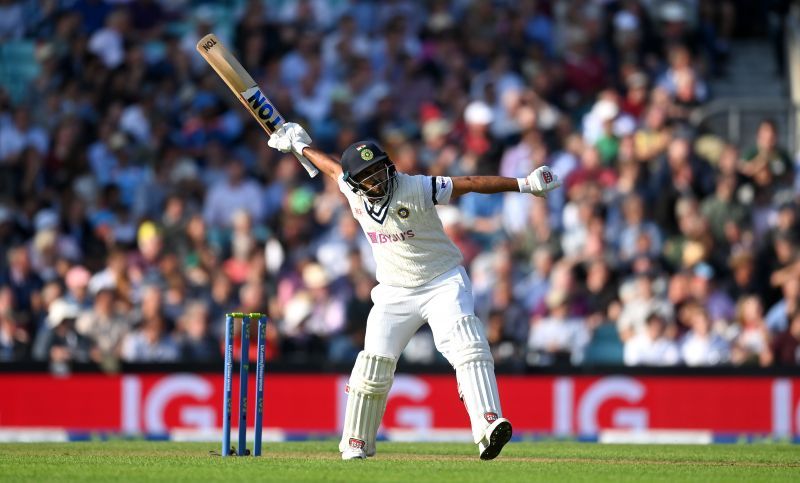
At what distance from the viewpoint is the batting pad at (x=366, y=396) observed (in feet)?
30.1

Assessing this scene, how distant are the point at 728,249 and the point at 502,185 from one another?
6.97 metres

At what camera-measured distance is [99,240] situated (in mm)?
15836

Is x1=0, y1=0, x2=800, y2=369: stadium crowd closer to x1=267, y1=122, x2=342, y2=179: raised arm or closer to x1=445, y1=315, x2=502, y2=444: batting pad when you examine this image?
x1=267, y1=122, x2=342, y2=179: raised arm

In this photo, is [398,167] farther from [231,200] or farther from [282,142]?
[282,142]

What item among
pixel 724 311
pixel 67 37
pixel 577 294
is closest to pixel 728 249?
pixel 724 311

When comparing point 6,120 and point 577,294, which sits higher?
point 6,120

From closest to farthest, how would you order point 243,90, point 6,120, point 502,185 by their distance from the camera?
point 502,185, point 243,90, point 6,120

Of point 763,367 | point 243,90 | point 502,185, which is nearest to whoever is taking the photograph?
point 502,185

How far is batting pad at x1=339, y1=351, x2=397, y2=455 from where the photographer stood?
9.19m

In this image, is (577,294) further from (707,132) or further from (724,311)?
(707,132)

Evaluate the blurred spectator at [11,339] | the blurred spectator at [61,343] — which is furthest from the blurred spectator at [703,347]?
the blurred spectator at [11,339]

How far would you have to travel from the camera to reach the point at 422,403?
13797 millimetres

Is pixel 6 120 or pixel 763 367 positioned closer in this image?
pixel 763 367

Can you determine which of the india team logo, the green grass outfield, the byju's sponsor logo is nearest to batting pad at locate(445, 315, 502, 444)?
the green grass outfield
